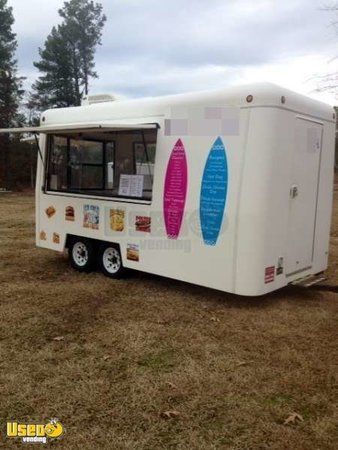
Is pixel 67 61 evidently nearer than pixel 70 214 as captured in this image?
No

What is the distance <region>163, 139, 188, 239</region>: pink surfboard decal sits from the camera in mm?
6070

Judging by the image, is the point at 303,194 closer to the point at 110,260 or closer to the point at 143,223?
the point at 143,223

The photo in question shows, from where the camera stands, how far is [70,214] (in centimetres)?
764

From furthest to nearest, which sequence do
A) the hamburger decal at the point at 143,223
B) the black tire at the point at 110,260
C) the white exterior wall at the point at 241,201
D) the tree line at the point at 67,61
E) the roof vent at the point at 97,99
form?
1. the tree line at the point at 67,61
2. the roof vent at the point at 97,99
3. the black tire at the point at 110,260
4. the hamburger decal at the point at 143,223
5. the white exterior wall at the point at 241,201

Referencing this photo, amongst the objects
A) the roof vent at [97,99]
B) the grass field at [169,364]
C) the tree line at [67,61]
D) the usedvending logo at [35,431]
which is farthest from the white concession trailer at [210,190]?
the tree line at [67,61]

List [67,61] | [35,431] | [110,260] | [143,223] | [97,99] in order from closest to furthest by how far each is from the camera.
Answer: [35,431] → [143,223] → [110,260] → [97,99] → [67,61]

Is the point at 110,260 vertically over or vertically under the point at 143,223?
under

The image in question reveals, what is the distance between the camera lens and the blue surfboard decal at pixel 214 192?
5645mm

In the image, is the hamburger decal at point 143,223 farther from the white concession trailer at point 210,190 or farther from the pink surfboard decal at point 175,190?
the pink surfboard decal at point 175,190

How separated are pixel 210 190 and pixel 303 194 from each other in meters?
1.31

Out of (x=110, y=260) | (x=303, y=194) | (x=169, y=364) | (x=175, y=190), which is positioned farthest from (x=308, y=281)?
(x=110, y=260)

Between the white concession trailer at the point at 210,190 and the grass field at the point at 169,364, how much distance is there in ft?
1.50

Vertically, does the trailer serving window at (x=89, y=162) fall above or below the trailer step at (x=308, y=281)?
above

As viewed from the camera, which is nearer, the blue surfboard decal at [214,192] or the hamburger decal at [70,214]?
the blue surfboard decal at [214,192]
